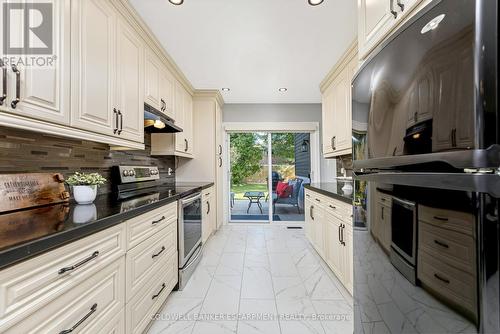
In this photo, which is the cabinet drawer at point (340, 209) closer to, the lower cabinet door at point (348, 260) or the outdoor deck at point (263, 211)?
the lower cabinet door at point (348, 260)

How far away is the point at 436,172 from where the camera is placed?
60 centimetres

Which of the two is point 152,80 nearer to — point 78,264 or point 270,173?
point 78,264

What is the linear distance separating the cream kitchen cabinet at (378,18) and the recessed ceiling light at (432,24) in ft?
0.80

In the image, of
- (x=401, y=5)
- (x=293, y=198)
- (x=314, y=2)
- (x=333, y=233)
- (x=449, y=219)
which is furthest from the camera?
(x=293, y=198)

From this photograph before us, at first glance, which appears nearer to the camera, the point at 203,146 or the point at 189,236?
the point at 189,236

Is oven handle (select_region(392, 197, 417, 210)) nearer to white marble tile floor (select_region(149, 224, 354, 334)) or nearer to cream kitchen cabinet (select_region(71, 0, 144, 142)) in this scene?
white marble tile floor (select_region(149, 224, 354, 334))

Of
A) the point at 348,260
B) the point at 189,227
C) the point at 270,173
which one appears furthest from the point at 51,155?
the point at 270,173

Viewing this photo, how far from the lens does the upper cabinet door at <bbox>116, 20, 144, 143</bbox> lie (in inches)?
72.1

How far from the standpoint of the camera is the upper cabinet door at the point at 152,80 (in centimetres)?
231

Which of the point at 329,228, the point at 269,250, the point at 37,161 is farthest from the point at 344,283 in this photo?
the point at 37,161

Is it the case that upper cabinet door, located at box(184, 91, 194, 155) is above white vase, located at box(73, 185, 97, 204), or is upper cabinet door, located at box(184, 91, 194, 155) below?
above

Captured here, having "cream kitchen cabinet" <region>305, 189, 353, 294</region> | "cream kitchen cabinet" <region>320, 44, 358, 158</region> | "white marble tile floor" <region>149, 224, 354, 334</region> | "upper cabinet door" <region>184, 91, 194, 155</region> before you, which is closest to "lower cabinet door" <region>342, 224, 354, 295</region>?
"cream kitchen cabinet" <region>305, 189, 353, 294</region>

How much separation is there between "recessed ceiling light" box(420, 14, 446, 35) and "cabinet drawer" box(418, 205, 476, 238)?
19.1 inches

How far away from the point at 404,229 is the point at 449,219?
0.62 feet
